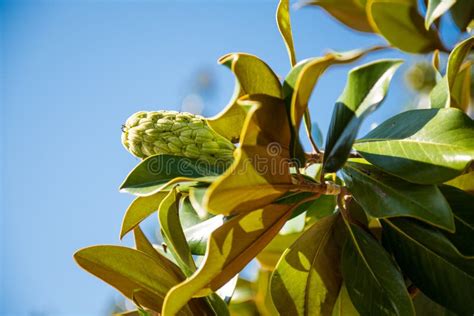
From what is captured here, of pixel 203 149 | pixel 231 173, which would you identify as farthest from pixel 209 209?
pixel 203 149

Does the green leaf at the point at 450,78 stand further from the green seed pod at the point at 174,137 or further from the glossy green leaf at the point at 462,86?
the green seed pod at the point at 174,137

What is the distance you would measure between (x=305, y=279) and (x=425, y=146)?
0.41 metres

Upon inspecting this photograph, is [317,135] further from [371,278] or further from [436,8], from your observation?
[371,278]

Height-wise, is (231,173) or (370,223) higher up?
(231,173)

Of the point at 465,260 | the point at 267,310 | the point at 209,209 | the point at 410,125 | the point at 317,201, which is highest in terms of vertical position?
the point at 209,209

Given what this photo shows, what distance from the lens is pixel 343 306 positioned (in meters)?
1.28

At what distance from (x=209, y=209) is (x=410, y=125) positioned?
47cm

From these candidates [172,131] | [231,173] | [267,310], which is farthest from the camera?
[267,310]

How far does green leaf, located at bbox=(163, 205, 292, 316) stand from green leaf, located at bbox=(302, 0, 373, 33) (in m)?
1.29

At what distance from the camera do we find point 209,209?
3.00 feet

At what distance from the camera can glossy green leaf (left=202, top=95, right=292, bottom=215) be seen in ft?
2.97

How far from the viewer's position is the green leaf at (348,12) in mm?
2195

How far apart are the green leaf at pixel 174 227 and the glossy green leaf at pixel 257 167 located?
0.20 metres

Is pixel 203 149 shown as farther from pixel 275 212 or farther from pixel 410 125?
pixel 410 125
